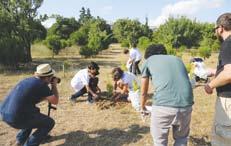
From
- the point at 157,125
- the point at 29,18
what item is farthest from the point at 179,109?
the point at 29,18

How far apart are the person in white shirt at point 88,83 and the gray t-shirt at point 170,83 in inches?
157

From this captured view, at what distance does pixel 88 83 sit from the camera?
8.17 m

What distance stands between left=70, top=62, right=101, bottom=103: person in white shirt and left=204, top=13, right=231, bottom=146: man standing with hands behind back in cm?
449

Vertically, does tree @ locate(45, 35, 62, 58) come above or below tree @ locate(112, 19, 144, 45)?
below

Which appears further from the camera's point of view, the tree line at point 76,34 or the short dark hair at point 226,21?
the tree line at point 76,34

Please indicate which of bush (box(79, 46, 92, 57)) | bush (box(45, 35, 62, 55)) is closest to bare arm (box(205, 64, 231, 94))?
bush (box(79, 46, 92, 57))

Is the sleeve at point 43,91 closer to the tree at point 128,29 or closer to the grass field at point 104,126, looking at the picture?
the grass field at point 104,126

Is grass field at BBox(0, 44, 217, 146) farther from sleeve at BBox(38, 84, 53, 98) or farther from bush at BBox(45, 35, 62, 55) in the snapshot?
bush at BBox(45, 35, 62, 55)

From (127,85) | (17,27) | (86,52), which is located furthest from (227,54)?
(86,52)

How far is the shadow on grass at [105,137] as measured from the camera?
5.69 metres

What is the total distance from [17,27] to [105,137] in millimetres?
13658

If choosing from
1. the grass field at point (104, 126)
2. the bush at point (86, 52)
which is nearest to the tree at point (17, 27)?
the bush at point (86, 52)

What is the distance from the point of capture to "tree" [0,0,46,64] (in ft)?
53.7

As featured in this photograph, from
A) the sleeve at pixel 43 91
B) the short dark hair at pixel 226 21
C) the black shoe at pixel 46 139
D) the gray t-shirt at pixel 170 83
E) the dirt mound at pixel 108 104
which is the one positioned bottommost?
the black shoe at pixel 46 139
